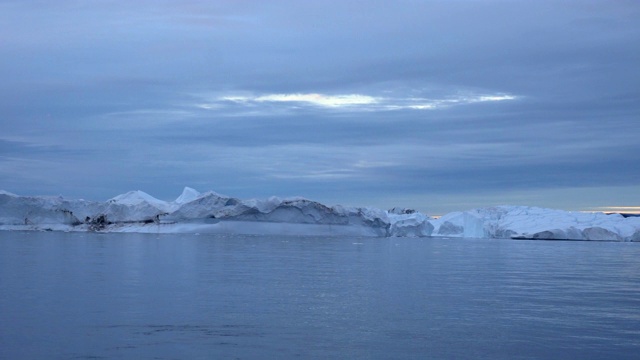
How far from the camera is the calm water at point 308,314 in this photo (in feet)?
23.5

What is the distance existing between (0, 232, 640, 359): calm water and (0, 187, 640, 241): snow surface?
26.8 meters

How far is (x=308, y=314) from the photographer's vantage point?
928 cm

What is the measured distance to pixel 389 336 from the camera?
789cm

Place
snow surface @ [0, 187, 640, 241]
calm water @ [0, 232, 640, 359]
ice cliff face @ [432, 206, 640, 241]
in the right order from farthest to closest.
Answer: ice cliff face @ [432, 206, 640, 241] < snow surface @ [0, 187, 640, 241] < calm water @ [0, 232, 640, 359]

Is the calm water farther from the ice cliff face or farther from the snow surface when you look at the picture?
the ice cliff face

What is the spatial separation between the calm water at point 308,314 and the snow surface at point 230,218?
88.0 feet

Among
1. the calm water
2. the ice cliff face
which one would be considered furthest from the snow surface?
the calm water

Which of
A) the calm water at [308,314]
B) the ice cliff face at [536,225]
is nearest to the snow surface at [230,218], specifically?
the ice cliff face at [536,225]

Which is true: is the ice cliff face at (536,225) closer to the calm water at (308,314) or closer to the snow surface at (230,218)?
the snow surface at (230,218)

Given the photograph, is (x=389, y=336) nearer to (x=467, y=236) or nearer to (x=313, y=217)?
(x=313, y=217)

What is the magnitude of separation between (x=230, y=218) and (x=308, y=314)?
3452 centimetres

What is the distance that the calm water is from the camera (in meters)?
7.15

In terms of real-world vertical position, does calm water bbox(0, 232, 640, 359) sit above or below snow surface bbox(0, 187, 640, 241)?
below

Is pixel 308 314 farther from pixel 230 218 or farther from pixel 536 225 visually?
pixel 536 225
